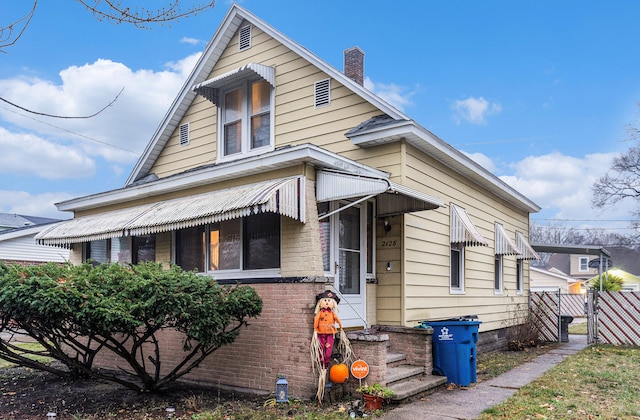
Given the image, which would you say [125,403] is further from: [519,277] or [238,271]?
[519,277]

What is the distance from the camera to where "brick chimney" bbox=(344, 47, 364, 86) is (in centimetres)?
1105

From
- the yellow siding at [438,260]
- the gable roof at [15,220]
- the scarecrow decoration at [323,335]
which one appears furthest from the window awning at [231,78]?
the gable roof at [15,220]

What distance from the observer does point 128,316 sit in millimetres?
6164

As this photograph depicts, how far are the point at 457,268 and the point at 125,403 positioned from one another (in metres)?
7.27

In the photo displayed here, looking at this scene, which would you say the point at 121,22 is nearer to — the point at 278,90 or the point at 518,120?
the point at 278,90

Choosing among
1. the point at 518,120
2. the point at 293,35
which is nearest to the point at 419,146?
the point at 293,35

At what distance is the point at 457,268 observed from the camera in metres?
11.4

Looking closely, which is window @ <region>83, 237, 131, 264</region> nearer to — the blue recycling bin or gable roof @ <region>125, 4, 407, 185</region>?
gable roof @ <region>125, 4, 407, 185</region>

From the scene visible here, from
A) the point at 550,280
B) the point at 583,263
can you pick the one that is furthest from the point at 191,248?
the point at 583,263

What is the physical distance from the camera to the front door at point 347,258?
26.6ft

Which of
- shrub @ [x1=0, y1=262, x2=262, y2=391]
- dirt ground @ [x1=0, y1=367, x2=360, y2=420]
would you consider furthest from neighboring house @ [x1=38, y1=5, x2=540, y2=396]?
shrub @ [x1=0, y1=262, x2=262, y2=391]

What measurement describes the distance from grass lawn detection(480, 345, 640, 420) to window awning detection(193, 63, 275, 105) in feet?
25.1

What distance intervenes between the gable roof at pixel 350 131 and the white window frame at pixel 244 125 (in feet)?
3.24

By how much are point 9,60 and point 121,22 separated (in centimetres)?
119
